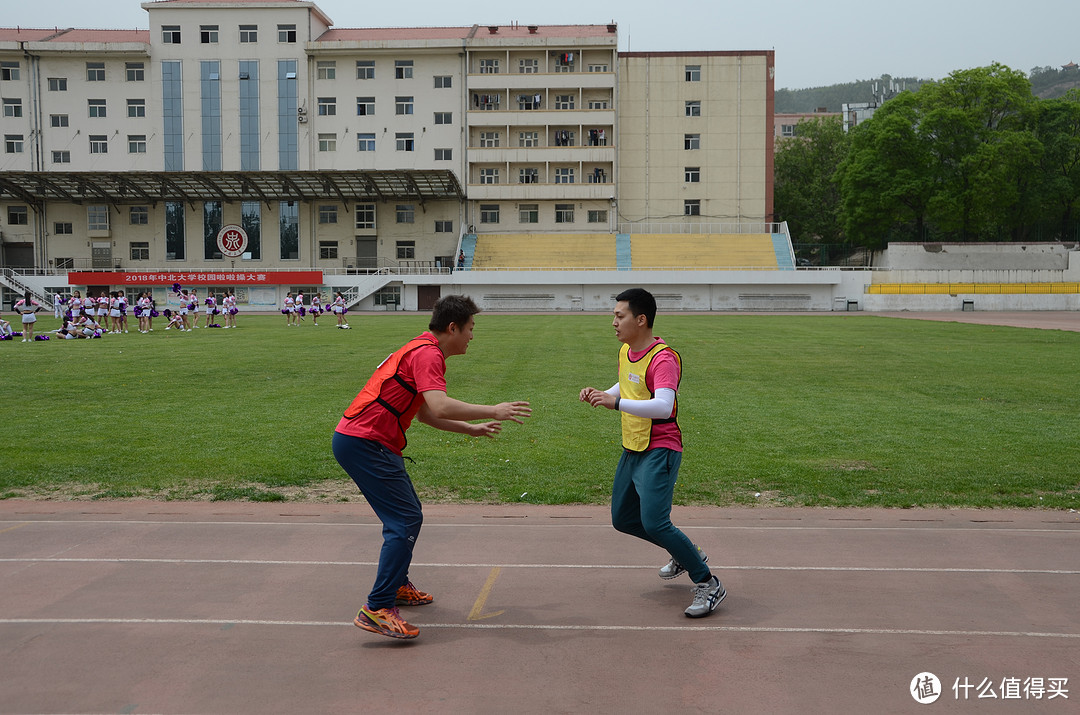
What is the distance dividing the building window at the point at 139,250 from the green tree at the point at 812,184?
Result: 56704 mm

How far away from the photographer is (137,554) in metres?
7.17

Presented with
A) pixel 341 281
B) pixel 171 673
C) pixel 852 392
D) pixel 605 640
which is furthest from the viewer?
→ pixel 341 281

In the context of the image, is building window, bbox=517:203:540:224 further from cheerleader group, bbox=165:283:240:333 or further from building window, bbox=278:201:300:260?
cheerleader group, bbox=165:283:240:333

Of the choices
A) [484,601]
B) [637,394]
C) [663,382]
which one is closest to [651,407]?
[663,382]

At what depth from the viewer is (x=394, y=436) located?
5.55 metres

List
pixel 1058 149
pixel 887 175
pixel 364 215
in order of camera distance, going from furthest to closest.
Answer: pixel 364 215, pixel 1058 149, pixel 887 175

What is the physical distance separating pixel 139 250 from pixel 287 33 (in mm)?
21011

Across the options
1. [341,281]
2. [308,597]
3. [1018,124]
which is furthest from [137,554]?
[1018,124]

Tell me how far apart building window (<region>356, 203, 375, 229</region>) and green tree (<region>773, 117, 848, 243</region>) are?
1544 inches

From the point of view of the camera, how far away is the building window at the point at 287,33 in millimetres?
66812

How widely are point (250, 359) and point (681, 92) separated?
55.2m

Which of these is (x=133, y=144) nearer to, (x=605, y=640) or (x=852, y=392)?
(x=852, y=392)

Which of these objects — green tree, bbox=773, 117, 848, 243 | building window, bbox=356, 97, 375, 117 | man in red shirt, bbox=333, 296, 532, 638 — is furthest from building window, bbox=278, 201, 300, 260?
man in red shirt, bbox=333, 296, 532, 638

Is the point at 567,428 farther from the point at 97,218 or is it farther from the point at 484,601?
the point at 97,218
